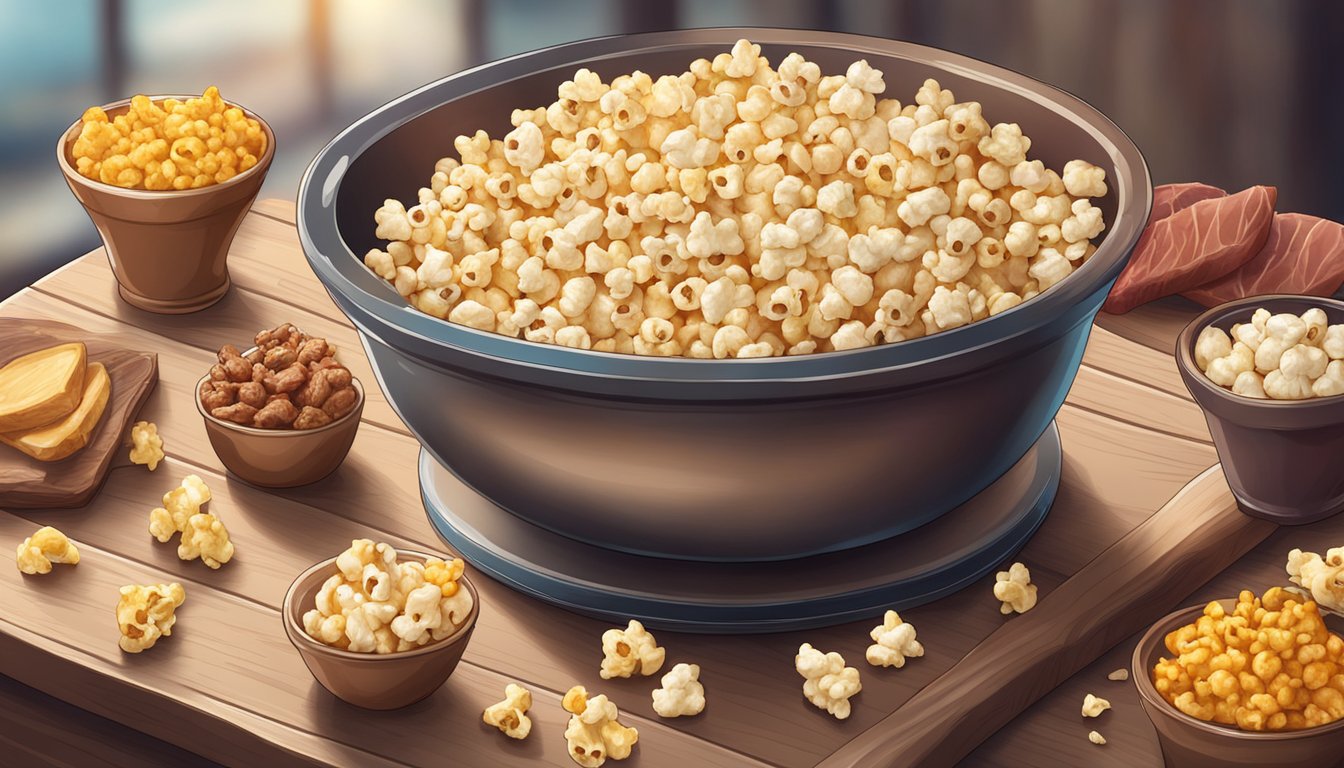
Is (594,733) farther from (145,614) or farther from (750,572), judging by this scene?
(145,614)

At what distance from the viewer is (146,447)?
182 cm

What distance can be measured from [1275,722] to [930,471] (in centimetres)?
34

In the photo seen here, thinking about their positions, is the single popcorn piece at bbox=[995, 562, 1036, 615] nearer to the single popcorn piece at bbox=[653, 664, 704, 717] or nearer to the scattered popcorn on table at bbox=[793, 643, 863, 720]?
the scattered popcorn on table at bbox=[793, 643, 863, 720]

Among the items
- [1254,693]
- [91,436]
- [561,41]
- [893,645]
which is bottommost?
[561,41]

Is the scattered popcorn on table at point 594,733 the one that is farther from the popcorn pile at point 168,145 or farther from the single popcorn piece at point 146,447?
the popcorn pile at point 168,145

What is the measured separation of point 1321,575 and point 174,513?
1.06 meters

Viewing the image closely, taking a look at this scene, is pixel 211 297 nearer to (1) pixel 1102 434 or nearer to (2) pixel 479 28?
(1) pixel 1102 434

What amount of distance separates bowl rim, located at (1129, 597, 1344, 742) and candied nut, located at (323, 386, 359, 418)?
2.60 ft

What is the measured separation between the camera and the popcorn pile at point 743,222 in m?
1.58

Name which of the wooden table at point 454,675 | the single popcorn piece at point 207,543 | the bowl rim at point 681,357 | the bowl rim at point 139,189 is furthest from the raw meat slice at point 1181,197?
the single popcorn piece at point 207,543

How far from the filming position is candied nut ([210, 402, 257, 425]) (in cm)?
176

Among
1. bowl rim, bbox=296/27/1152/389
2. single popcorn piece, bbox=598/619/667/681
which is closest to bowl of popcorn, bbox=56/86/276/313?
bowl rim, bbox=296/27/1152/389

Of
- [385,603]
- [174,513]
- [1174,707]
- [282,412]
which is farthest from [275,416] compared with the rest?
[1174,707]

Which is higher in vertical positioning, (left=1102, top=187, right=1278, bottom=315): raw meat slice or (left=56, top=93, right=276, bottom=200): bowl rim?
(left=1102, top=187, right=1278, bottom=315): raw meat slice
